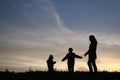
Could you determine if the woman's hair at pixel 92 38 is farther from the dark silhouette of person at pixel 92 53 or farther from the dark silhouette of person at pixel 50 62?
the dark silhouette of person at pixel 50 62

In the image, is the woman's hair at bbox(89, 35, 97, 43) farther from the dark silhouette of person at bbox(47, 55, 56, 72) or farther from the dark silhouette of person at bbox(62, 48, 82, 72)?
the dark silhouette of person at bbox(47, 55, 56, 72)

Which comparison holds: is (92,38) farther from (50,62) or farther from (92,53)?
(50,62)

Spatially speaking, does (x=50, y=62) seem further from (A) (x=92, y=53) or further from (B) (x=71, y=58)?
(A) (x=92, y=53)

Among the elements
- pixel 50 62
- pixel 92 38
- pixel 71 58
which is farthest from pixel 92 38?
pixel 50 62

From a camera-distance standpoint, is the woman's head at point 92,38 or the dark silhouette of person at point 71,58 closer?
the woman's head at point 92,38

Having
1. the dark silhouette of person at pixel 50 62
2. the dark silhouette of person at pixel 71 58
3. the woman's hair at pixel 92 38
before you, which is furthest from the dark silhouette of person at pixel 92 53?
the dark silhouette of person at pixel 50 62

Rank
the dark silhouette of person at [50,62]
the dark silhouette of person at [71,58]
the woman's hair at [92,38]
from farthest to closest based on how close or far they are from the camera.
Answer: the dark silhouette of person at [50,62], the dark silhouette of person at [71,58], the woman's hair at [92,38]

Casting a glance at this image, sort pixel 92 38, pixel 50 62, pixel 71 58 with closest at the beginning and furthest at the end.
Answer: pixel 92 38, pixel 71 58, pixel 50 62

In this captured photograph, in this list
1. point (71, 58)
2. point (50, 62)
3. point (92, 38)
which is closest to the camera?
point (92, 38)

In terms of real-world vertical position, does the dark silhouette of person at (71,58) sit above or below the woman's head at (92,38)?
below

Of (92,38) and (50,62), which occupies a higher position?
(92,38)

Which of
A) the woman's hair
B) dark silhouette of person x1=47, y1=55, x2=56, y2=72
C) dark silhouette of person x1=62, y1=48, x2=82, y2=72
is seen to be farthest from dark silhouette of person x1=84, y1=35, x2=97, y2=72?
dark silhouette of person x1=47, y1=55, x2=56, y2=72

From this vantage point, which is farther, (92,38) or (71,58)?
(71,58)
